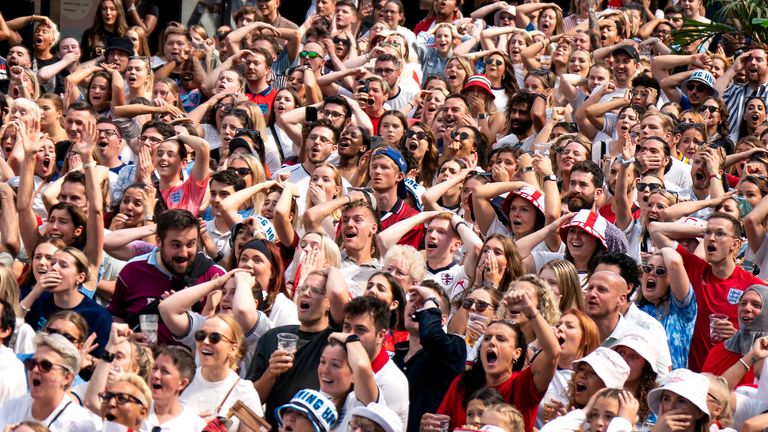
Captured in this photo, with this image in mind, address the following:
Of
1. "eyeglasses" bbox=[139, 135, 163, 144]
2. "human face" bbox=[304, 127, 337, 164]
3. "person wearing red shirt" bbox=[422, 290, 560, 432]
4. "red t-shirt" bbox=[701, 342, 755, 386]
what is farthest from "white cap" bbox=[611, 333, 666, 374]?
"eyeglasses" bbox=[139, 135, 163, 144]

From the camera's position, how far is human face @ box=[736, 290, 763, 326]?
8992mm

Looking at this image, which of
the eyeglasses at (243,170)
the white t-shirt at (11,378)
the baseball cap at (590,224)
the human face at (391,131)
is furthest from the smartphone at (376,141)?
the white t-shirt at (11,378)

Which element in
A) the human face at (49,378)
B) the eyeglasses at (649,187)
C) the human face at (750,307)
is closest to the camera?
the human face at (49,378)

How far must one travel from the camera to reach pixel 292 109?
13531 mm

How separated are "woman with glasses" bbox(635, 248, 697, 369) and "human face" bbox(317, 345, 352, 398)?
2153 mm

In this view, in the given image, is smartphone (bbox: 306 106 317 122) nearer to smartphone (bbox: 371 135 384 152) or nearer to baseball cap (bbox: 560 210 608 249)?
smartphone (bbox: 371 135 384 152)

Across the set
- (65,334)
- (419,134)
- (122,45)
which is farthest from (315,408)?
(122,45)

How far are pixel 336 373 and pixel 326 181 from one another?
3382mm

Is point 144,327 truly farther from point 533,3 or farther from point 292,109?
point 533,3

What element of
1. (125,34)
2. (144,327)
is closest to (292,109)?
(125,34)

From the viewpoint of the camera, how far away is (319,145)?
1228 centimetres

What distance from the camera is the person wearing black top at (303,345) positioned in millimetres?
8562

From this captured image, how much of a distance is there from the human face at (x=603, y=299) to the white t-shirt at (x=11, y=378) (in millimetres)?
2978

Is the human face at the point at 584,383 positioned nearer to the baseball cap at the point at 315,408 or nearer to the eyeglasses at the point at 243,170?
the baseball cap at the point at 315,408
